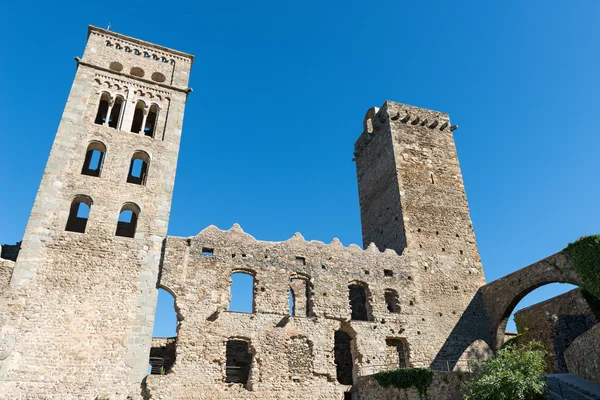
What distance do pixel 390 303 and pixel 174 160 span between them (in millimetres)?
11890

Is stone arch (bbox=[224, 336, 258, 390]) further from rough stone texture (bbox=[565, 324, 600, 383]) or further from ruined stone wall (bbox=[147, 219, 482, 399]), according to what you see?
rough stone texture (bbox=[565, 324, 600, 383])

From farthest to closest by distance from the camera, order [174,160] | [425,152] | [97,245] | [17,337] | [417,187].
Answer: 1. [425,152]
2. [417,187]
3. [174,160]
4. [97,245]
5. [17,337]

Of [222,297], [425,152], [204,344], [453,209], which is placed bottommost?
[204,344]

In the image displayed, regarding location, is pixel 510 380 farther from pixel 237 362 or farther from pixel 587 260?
pixel 237 362

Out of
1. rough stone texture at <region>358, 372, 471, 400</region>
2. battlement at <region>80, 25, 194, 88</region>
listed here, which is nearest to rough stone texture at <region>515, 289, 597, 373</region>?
rough stone texture at <region>358, 372, 471, 400</region>

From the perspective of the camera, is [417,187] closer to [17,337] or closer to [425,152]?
[425,152]

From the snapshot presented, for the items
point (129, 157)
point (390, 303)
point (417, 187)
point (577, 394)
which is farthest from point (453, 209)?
point (129, 157)

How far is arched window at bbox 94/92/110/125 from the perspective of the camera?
861 inches

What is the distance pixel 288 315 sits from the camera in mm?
18141

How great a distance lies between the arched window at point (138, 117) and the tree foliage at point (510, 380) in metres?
18.0

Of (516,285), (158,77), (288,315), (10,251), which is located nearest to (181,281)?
(288,315)

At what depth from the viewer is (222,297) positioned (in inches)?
699

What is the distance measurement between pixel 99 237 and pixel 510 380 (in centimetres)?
1535

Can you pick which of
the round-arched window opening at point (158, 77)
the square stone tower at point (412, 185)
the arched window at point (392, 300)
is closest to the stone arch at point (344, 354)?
the arched window at point (392, 300)
